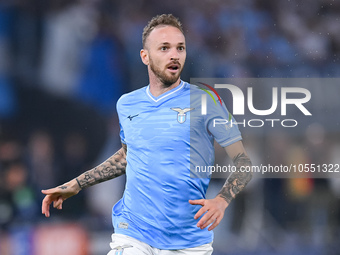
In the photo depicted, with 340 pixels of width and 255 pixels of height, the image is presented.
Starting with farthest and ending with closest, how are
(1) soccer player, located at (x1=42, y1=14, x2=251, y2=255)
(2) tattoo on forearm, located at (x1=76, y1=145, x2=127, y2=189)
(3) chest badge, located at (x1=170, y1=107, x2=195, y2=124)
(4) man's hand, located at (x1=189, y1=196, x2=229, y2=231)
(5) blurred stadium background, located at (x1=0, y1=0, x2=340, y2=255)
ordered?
(5) blurred stadium background, located at (x1=0, y1=0, x2=340, y2=255) < (2) tattoo on forearm, located at (x1=76, y1=145, x2=127, y2=189) < (3) chest badge, located at (x1=170, y1=107, x2=195, y2=124) < (1) soccer player, located at (x1=42, y1=14, x2=251, y2=255) < (4) man's hand, located at (x1=189, y1=196, x2=229, y2=231)

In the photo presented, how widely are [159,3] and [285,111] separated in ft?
5.65

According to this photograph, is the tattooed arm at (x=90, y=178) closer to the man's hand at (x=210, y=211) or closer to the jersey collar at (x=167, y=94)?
the jersey collar at (x=167, y=94)

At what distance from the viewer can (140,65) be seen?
5395 mm

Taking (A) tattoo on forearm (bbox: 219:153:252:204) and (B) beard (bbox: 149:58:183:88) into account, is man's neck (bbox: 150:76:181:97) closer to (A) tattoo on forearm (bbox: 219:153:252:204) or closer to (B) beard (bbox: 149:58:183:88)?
(B) beard (bbox: 149:58:183:88)

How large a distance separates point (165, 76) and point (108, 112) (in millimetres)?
2244

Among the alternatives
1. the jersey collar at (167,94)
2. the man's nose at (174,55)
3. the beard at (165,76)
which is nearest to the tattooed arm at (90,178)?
the jersey collar at (167,94)

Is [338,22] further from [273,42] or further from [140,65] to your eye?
[140,65]

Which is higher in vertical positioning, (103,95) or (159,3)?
(159,3)

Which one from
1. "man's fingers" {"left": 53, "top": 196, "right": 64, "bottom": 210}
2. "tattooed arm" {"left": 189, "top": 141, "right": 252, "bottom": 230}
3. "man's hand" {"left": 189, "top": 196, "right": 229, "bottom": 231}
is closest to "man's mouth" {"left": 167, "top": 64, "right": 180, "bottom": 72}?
"tattooed arm" {"left": 189, "top": 141, "right": 252, "bottom": 230}

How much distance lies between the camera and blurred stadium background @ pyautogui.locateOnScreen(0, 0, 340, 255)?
17.1 feet

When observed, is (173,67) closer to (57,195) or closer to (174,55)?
(174,55)

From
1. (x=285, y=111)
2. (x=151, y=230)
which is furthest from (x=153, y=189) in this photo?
(x=285, y=111)

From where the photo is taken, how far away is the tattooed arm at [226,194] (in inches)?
104

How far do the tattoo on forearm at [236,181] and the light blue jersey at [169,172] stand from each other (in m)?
0.14
